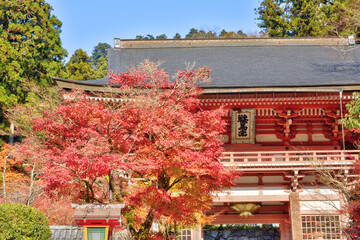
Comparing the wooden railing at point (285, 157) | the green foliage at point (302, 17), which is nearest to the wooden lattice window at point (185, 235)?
the wooden railing at point (285, 157)

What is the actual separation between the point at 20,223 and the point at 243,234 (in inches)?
695

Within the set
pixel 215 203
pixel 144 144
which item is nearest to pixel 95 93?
pixel 144 144

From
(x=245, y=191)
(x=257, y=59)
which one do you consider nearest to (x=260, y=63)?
(x=257, y=59)

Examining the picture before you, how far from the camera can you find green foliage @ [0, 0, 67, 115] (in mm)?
23141

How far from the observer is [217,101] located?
14.6 meters

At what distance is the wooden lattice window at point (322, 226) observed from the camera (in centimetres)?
1499

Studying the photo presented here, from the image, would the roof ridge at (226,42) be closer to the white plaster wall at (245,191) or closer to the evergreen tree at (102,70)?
the white plaster wall at (245,191)

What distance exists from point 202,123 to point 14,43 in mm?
16426

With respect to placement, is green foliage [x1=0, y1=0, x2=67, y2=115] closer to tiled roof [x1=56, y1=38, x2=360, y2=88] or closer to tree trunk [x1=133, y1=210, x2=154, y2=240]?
tiled roof [x1=56, y1=38, x2=360, y2=88]

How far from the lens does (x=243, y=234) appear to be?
2409 centimetres

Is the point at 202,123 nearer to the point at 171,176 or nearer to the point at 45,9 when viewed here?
the point at 171,176

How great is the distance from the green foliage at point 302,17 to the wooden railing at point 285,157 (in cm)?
1842

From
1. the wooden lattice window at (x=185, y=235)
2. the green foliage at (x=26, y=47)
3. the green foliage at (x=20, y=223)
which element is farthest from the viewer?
the green foliage at (x=26, y=47)

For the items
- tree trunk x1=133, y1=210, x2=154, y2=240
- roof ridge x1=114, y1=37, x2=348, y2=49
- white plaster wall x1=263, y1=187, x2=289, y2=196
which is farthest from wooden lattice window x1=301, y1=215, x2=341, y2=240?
roof ridge x1=114, y1=37, x2=348, y2=49
